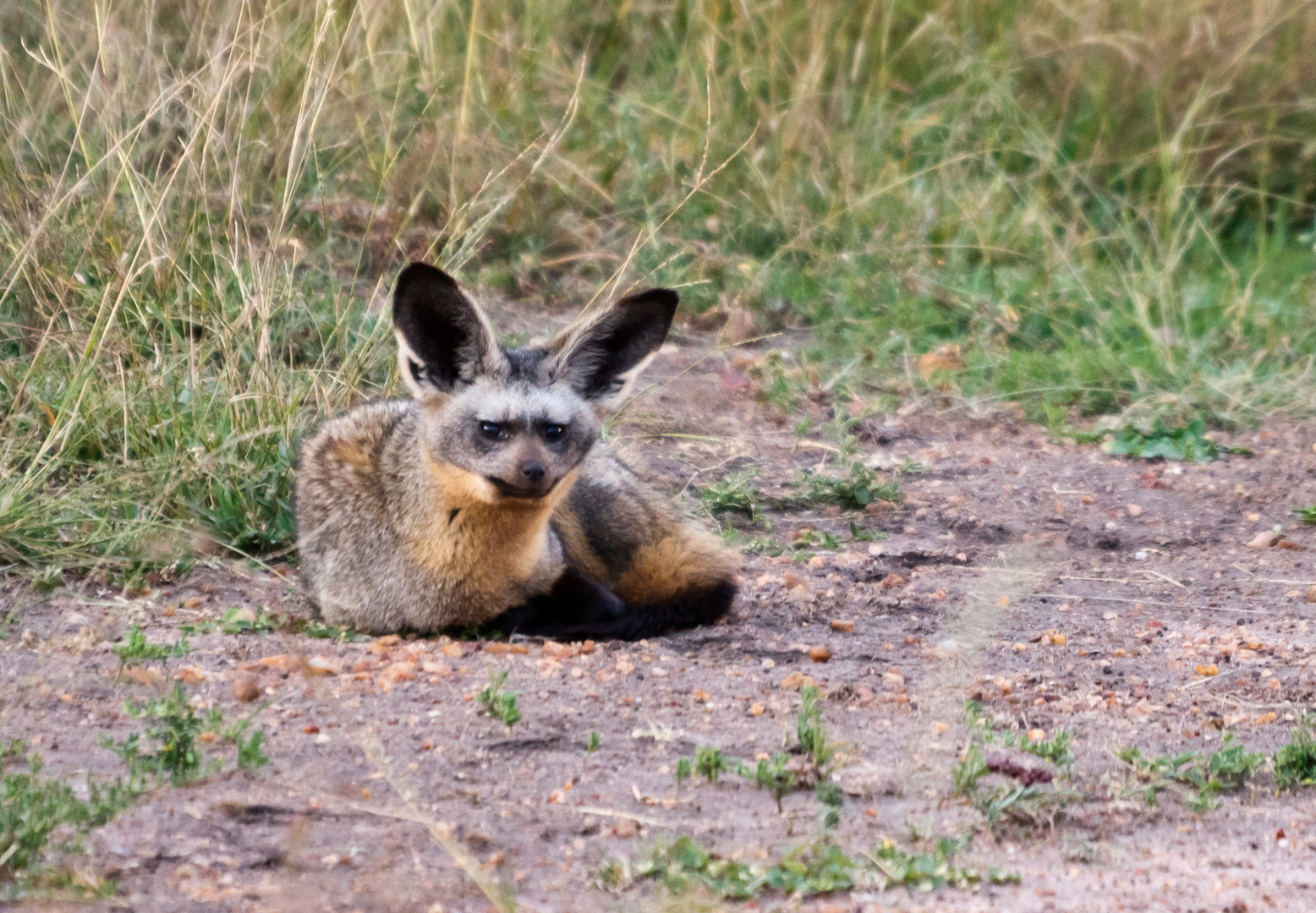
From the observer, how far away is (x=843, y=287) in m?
7.53

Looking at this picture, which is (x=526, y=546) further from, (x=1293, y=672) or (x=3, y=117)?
(x=3, y=117)

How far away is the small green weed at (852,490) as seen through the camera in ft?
18.4

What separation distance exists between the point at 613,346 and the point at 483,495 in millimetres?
643

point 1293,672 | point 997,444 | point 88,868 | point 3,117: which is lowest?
point 997,444

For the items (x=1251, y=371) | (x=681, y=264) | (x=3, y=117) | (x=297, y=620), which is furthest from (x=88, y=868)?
(x=1251, y=371)

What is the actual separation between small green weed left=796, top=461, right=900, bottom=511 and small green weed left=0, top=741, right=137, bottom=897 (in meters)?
3.28

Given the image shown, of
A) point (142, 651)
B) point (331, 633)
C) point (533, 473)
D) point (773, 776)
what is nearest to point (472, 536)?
point (533, 473)

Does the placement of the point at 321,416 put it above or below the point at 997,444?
above

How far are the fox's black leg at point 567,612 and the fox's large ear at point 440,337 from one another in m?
0.67

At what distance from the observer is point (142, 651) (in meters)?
3.66

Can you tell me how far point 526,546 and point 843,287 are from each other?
3707 mm

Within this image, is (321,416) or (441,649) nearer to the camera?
(441,649)

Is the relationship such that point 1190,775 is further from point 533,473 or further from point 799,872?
point 533,473

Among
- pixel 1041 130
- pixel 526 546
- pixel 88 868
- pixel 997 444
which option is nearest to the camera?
pixel 88 868
